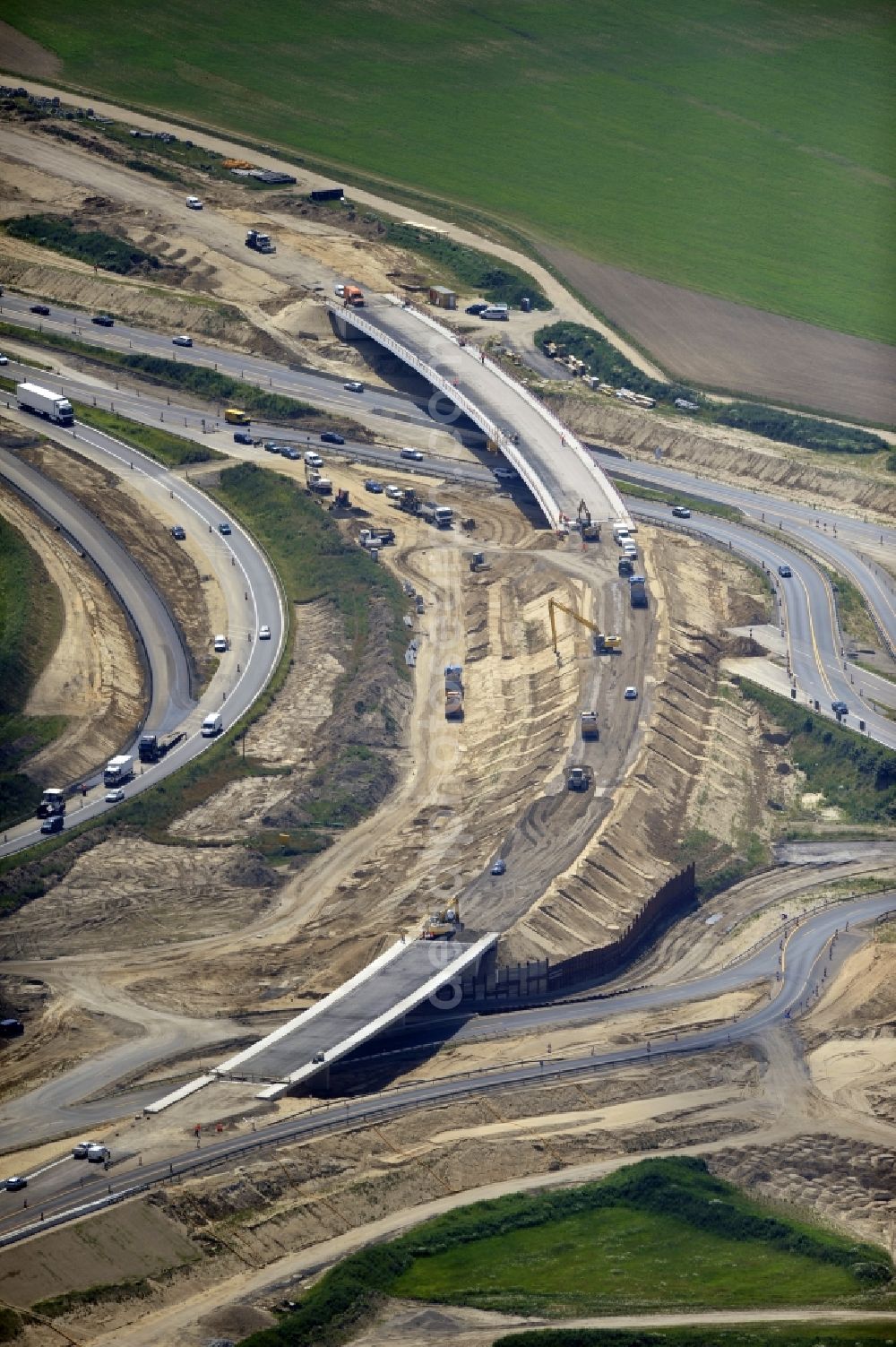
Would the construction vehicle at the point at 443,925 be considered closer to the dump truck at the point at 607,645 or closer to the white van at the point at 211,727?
the white van at the point at 211,727

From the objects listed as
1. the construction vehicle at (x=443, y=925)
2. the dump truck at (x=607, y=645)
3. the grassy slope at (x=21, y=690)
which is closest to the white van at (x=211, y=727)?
the grassy slope at (x=21, y=690)

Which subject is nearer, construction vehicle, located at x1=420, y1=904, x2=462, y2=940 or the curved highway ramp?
the curved highway ramp

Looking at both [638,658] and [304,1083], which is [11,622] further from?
[304,1083]

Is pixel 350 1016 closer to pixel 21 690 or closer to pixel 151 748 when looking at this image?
pixel 151 748

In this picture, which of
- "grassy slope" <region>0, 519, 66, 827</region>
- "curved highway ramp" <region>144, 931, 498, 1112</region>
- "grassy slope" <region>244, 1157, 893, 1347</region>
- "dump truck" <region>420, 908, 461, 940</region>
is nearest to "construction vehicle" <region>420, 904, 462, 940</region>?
"dump truck" <region>420, 908, 461, 940</region>

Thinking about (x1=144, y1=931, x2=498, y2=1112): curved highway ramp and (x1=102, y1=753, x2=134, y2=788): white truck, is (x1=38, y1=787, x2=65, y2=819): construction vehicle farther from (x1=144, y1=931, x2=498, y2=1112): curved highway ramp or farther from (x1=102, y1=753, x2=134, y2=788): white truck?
(x1=144, y1=931, x2=498, y2=1112): curved highway ramp

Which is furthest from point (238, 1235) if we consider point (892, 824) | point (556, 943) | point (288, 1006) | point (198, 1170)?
point (892, 824)

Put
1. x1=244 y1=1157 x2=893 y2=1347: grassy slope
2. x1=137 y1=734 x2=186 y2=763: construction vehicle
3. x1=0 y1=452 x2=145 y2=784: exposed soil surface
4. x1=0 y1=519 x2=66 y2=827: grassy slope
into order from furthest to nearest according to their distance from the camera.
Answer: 1. x1=137 y1=734 x2=186 y2=763: construction vehicle
2. x1=0 y1=452 x2=145 y2=784: exposed soil surface
3. x1=0 y1=519 x2=66 y2=827: grassy slope
4. x1=244 y1=1157 x2=893 y2=1347: grassy slope
